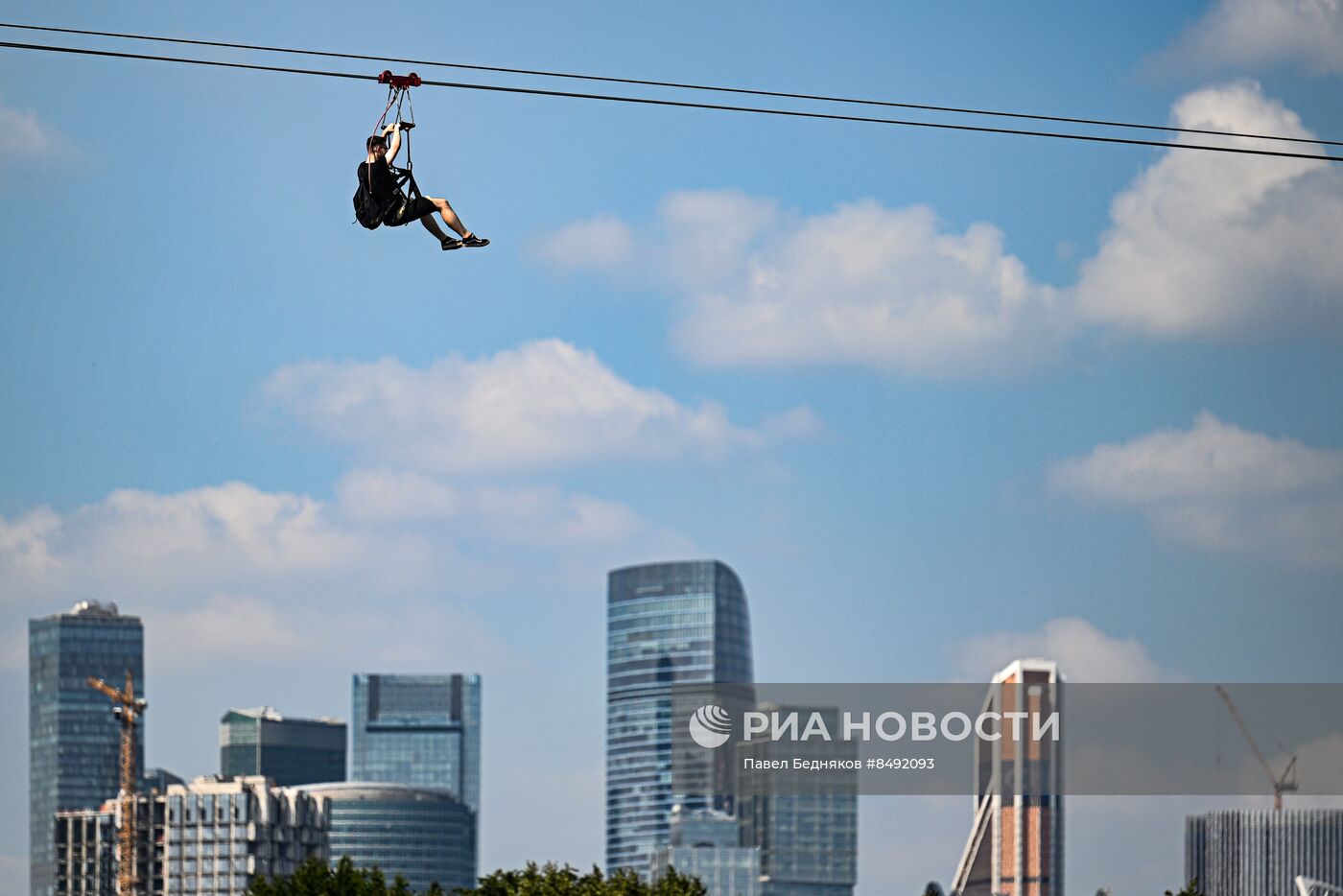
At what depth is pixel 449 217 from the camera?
2527cm

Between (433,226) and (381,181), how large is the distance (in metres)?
0.85

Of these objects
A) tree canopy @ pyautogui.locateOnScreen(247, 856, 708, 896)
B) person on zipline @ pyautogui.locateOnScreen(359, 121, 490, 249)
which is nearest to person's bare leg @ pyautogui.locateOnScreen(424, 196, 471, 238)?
person on zipline @ pyautogui.locateOnScreen(359, 121, 490, 249)

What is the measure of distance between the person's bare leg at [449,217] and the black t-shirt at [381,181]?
463 millimetres

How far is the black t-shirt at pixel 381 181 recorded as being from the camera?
82.4 feet

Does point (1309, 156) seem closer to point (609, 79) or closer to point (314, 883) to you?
point (609, 79)

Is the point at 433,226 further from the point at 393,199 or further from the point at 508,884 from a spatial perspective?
the point at 508,884

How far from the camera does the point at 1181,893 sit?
55.2 m

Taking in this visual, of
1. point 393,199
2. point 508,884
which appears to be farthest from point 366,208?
point 508,884

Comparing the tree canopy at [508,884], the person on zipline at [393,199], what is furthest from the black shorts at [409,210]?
the tree canopy at [508,884]

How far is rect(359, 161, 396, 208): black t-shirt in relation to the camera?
82.4ft

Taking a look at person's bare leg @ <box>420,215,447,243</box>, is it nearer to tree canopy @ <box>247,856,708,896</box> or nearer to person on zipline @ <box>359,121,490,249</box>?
person on zipline @ <box>359,121,490,249</box>

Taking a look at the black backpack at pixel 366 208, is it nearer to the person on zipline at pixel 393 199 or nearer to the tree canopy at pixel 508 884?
the person on zipline at pixel 393 199

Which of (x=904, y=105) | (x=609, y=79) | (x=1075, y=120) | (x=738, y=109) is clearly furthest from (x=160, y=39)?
(x=1075, y=120)

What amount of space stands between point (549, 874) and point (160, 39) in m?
41.8
